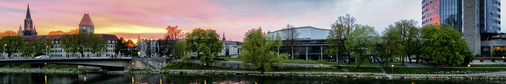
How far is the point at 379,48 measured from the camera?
196 ft

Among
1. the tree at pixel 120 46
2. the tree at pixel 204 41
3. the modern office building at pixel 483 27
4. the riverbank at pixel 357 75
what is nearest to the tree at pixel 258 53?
the riverbank at pixel 357 75

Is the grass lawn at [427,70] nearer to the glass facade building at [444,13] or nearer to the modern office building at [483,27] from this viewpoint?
the modern office building at [483,27]

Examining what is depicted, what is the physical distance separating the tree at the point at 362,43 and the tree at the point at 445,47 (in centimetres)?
1049

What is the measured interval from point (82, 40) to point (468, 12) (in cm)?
11280

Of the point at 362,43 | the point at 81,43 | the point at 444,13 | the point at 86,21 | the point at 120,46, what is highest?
the point at 86,21

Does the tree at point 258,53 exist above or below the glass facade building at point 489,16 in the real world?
below

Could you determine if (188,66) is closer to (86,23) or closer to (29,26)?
(86,23)

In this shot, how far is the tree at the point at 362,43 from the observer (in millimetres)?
58125

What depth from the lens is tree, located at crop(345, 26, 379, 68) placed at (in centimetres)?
5812

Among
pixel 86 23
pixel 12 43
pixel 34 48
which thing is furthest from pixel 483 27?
pixel 86 23

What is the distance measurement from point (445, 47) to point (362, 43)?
15.2m

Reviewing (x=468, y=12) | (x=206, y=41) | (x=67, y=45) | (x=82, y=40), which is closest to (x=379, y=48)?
(x=206, y=41)

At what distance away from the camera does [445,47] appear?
56.5 m

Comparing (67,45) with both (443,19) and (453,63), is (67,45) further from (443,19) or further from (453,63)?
(443,19)
